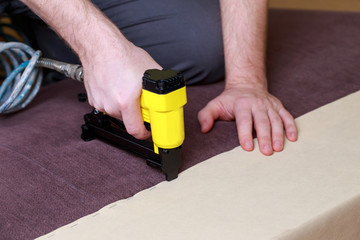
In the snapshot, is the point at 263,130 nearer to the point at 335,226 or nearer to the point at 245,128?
the point at 245,128

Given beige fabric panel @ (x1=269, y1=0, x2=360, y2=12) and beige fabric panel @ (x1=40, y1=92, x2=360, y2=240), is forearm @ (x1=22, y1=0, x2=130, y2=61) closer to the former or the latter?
beige fabric panel @ (x1=40, y1=92, x2=360, y2=240)

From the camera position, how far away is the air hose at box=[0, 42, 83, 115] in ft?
3.93

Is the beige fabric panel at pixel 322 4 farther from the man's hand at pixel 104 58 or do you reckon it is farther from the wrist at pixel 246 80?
the man's hand at pixel 104 58

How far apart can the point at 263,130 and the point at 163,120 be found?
0.32m

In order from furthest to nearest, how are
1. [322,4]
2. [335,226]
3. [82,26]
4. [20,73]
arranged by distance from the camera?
1. [322,4]
2. [20,73]
3. [82,26]
4. [335,226]

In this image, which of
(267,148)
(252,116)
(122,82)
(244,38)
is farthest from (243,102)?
(122,82)

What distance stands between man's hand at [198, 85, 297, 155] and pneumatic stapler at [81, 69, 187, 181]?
0.70ft

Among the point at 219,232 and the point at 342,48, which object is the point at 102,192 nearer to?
the point at 219,232

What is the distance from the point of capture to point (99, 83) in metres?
0.89

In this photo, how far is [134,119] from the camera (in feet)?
2.86

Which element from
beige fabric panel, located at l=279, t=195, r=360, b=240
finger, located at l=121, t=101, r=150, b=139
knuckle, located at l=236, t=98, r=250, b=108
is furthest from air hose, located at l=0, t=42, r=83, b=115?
beige fabric panel, located at l=279, t=195, r=360, b=240

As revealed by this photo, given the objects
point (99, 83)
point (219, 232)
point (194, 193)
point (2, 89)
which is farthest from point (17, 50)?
point (219, 232)

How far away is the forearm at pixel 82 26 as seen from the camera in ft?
2.93

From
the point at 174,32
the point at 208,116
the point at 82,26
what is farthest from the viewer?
the point at 174,32
